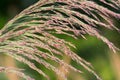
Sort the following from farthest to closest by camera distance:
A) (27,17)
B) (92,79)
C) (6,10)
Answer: (6,10) → (92,79) → (27,17)

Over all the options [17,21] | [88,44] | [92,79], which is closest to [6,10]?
[88,44]

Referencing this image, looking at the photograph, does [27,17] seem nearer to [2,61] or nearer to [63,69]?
[63,69]

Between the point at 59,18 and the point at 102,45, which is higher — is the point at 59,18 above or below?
below

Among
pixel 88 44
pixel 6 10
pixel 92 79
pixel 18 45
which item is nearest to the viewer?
pixel 18 45

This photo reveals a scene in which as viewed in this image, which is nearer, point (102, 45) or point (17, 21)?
point (17, 21)

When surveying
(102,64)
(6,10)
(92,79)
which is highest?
(6,10)

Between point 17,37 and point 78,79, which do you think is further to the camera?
point 78,79

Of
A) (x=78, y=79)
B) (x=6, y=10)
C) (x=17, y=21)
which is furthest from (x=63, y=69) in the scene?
(x=6, y=10)

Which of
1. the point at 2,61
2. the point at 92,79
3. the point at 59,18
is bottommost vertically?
the point at 59,18

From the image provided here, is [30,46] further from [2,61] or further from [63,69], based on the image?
[2,61]
